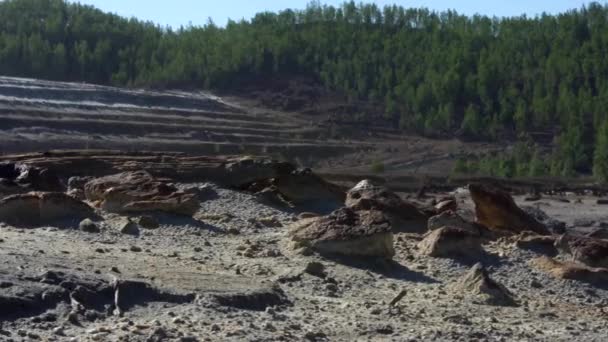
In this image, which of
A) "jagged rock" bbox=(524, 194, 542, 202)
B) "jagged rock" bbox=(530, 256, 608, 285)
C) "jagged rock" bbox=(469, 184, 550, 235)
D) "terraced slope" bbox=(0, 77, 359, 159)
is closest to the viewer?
"jagged rock" bbox=(530, 256, 608, 285)

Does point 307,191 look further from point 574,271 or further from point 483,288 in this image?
point 483,288

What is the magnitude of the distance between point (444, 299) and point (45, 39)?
3704 inches

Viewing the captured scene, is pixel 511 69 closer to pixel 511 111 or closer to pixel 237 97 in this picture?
pixel 511 111

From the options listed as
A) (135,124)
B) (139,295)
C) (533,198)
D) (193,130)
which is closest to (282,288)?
(139,295)

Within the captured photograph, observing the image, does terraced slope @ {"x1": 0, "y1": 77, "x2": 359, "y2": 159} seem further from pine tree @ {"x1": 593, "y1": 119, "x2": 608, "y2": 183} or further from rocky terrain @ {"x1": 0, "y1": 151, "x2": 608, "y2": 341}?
rocky terrain @ {"x1": 0, "y1": 151, "x2": 608, "y2": 341}

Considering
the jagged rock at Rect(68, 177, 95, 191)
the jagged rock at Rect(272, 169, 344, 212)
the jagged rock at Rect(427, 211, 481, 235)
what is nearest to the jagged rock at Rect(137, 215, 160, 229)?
the jagged rock at Rect(68, 177, 95, 191)

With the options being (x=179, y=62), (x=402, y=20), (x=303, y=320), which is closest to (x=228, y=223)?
(x=303, y=320)

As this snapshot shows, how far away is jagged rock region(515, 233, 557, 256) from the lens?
46.3 ft

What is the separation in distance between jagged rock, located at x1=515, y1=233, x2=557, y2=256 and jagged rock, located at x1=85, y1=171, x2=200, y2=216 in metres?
3.76

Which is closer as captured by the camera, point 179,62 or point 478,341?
point 478,341

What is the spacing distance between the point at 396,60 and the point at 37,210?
316 ft

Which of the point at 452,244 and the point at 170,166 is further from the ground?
the point at 170,166

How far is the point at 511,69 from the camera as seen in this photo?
103m

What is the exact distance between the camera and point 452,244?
13.5 metres
